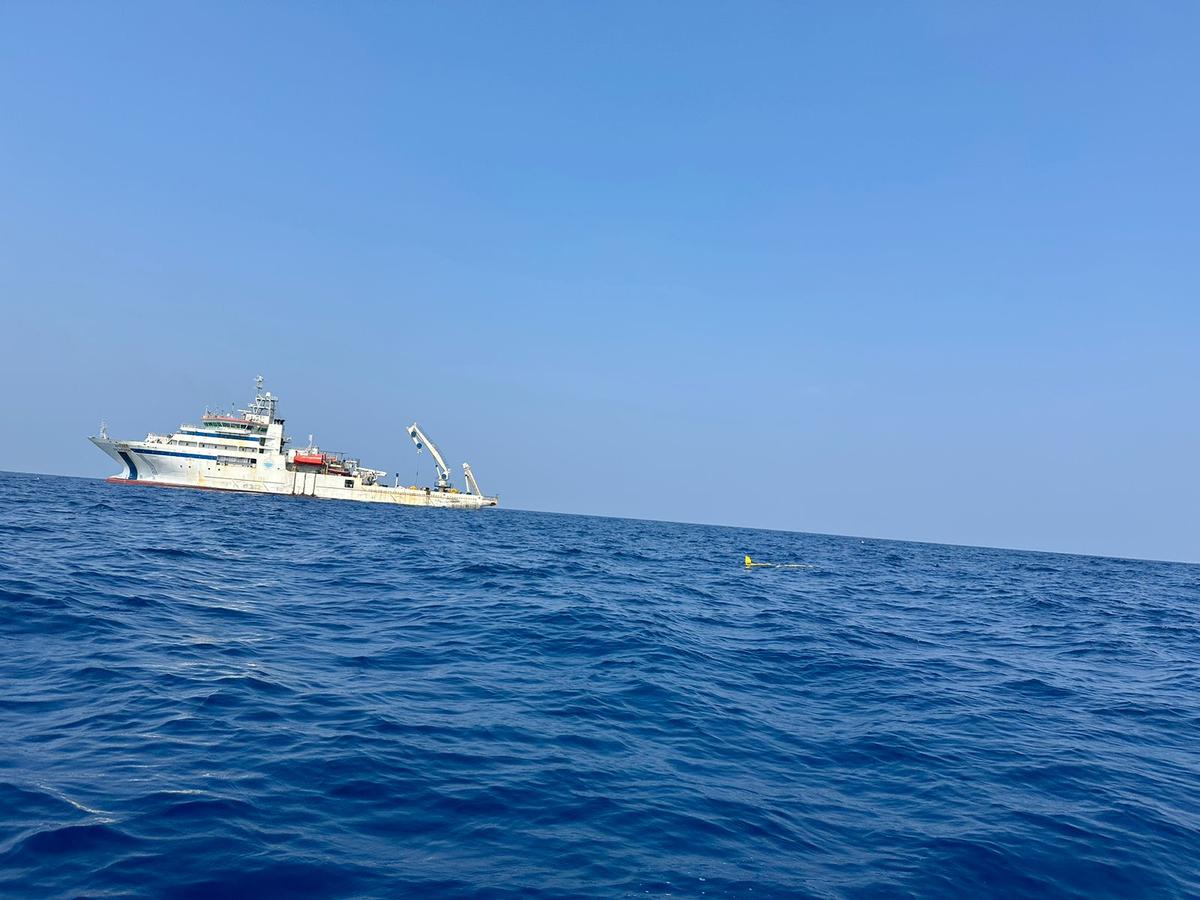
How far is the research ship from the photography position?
91.4 metres

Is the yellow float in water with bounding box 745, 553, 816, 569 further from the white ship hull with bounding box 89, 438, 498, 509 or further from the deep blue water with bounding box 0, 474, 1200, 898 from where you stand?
the white ship hull with bounding box 89, 438, 498, 509

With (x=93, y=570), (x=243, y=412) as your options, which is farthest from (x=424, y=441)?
(x=93, y=570)

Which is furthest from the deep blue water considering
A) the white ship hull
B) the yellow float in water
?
the white ship hull

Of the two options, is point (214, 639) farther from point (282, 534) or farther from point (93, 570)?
point (282, 534)

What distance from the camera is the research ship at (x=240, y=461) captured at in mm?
91438

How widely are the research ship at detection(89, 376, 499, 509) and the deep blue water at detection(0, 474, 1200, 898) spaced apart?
8049 cm

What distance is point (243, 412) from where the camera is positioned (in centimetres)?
9638

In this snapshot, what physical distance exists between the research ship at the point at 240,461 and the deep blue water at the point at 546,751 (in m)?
80.5

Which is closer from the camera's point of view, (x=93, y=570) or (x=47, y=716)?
(x=47, y=716)

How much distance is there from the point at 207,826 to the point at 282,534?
108ft

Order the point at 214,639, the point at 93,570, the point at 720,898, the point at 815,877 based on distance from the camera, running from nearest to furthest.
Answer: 1. the point at 720,898
2. the point at 815,877
3. the point at 214,639
4. the point at 93,570

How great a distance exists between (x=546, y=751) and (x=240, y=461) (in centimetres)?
9784

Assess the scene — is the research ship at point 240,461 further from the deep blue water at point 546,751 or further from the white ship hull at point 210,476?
the deep blue water at point 546,751

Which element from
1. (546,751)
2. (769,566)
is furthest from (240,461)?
(546,751)
